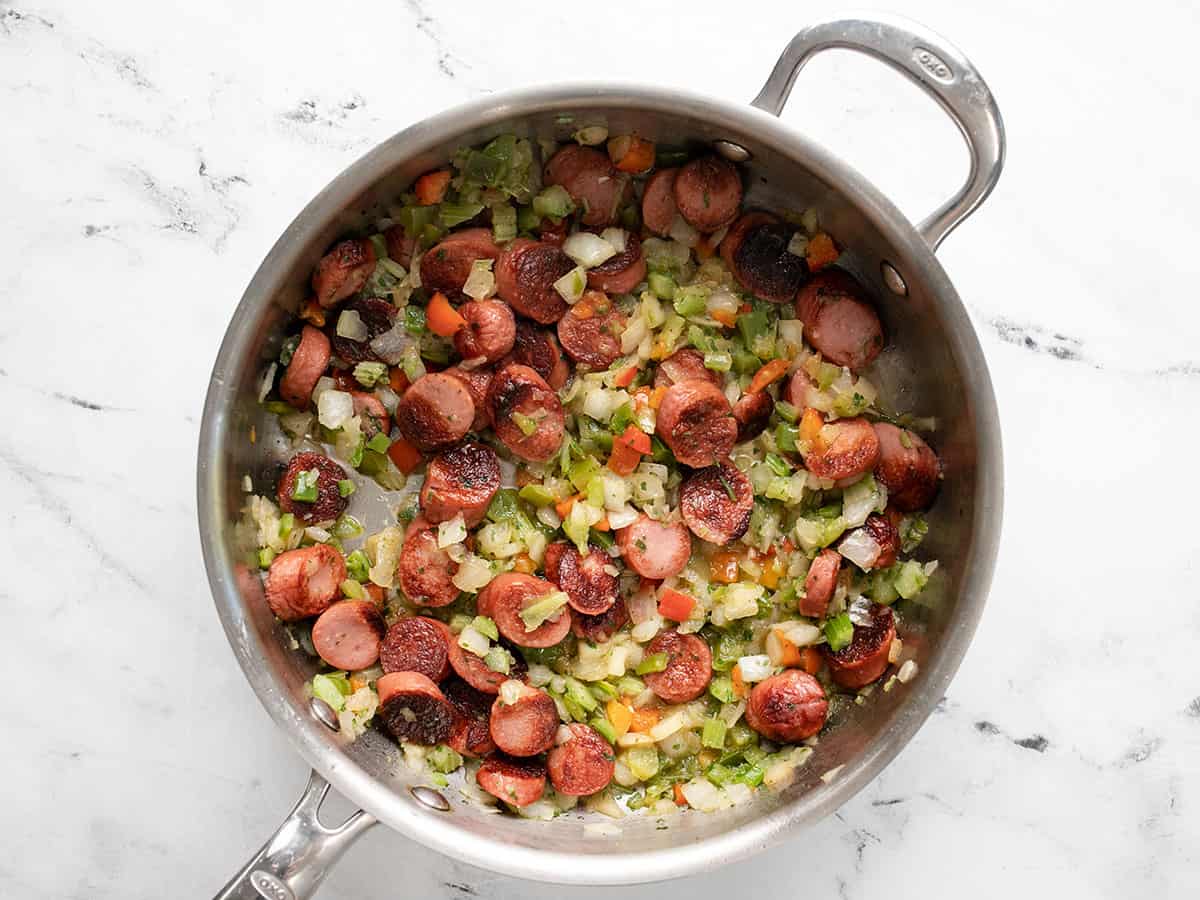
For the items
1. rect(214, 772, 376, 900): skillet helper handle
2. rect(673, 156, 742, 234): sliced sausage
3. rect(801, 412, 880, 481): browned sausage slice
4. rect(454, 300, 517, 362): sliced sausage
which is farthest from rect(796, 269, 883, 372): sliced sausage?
rect(214, 772, 376, 900): skillet helper handle

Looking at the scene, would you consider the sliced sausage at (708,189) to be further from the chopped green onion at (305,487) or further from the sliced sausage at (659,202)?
the chopped green onion at (305,487)

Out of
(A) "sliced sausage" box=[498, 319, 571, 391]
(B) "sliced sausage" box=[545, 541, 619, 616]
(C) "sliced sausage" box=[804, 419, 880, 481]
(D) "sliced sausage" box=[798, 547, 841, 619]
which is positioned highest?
(C) "sliced sausage" box=[804, 419, 880, 481]

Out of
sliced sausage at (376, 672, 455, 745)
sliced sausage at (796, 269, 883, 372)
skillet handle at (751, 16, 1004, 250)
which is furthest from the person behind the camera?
sliced sausage at (796, 269, 883, 372)

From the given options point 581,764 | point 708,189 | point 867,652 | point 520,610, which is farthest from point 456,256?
point 867,652

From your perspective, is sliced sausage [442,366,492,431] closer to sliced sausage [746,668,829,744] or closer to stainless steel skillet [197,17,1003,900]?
stainless steel skillet [197,17,1003,900]

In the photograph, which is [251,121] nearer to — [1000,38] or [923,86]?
[923,86]

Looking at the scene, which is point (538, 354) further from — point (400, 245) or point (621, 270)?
point (400, 245)

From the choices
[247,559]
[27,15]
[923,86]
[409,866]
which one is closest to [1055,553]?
[923,86]
